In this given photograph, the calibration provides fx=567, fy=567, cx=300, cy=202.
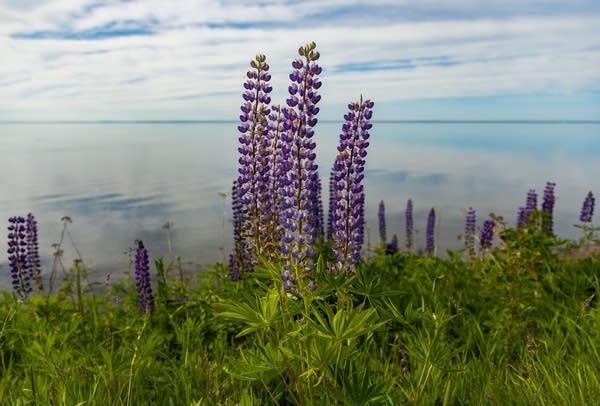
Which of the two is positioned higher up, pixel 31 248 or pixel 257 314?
pixel 257 314

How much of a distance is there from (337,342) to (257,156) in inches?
85.2

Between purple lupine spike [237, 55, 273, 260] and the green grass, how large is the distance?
0.51m

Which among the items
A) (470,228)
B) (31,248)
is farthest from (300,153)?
(470,228)

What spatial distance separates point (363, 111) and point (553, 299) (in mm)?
4653

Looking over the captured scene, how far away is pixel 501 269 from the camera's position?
20.7 feet

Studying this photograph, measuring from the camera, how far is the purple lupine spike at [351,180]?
4020 millimetres

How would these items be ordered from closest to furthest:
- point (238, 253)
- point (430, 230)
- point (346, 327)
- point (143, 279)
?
point (346, 327) → point (143, 279) → point (238, 253) → point (430, 230)

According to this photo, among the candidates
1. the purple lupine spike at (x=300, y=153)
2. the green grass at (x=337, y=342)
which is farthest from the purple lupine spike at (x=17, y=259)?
the purple lupine spike at (x=300, y=153)

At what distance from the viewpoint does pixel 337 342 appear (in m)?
2.59

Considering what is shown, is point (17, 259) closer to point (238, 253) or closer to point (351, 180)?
point (238, 253)

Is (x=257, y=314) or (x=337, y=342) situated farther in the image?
(x=257, y=314)

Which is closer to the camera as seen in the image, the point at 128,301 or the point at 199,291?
the point at 199,291

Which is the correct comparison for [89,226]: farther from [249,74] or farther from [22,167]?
[22,167]

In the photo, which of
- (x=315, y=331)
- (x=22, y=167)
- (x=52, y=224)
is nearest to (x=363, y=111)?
(x=315, y=331)
